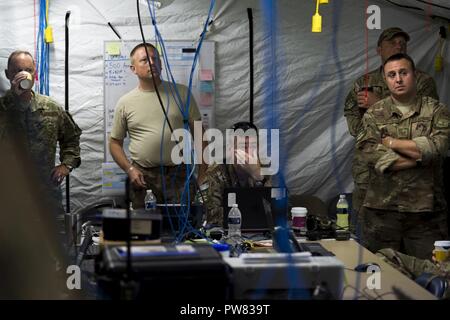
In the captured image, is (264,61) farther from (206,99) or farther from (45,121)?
(45,121)

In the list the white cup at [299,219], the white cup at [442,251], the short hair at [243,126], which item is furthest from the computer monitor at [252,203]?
the short hair at [243,126]

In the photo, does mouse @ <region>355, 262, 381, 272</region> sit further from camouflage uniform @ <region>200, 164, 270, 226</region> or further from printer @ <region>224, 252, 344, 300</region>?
camouflage uniform @ <region>200, 164, 270, 226</region>

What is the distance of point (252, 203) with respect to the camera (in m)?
3.35

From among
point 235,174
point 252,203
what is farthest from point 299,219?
point 235,174

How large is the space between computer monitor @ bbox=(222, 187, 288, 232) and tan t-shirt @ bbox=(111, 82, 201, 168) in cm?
92

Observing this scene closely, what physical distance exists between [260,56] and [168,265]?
3.43 meters

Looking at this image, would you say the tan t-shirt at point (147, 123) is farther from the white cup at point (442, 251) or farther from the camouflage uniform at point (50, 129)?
the white cup at point (442, 251)

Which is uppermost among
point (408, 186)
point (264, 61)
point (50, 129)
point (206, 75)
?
point (264, 61)

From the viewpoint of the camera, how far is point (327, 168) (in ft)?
16.0

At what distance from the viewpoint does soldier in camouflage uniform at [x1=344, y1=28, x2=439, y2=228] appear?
433cm

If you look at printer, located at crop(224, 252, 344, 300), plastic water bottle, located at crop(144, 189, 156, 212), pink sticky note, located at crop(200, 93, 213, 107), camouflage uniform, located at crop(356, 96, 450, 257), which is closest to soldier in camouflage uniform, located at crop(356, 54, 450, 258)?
camouflage uniform, located at crop(356, 96, 450, 257)

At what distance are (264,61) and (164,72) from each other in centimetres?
75

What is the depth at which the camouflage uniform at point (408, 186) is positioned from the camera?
358 cm
